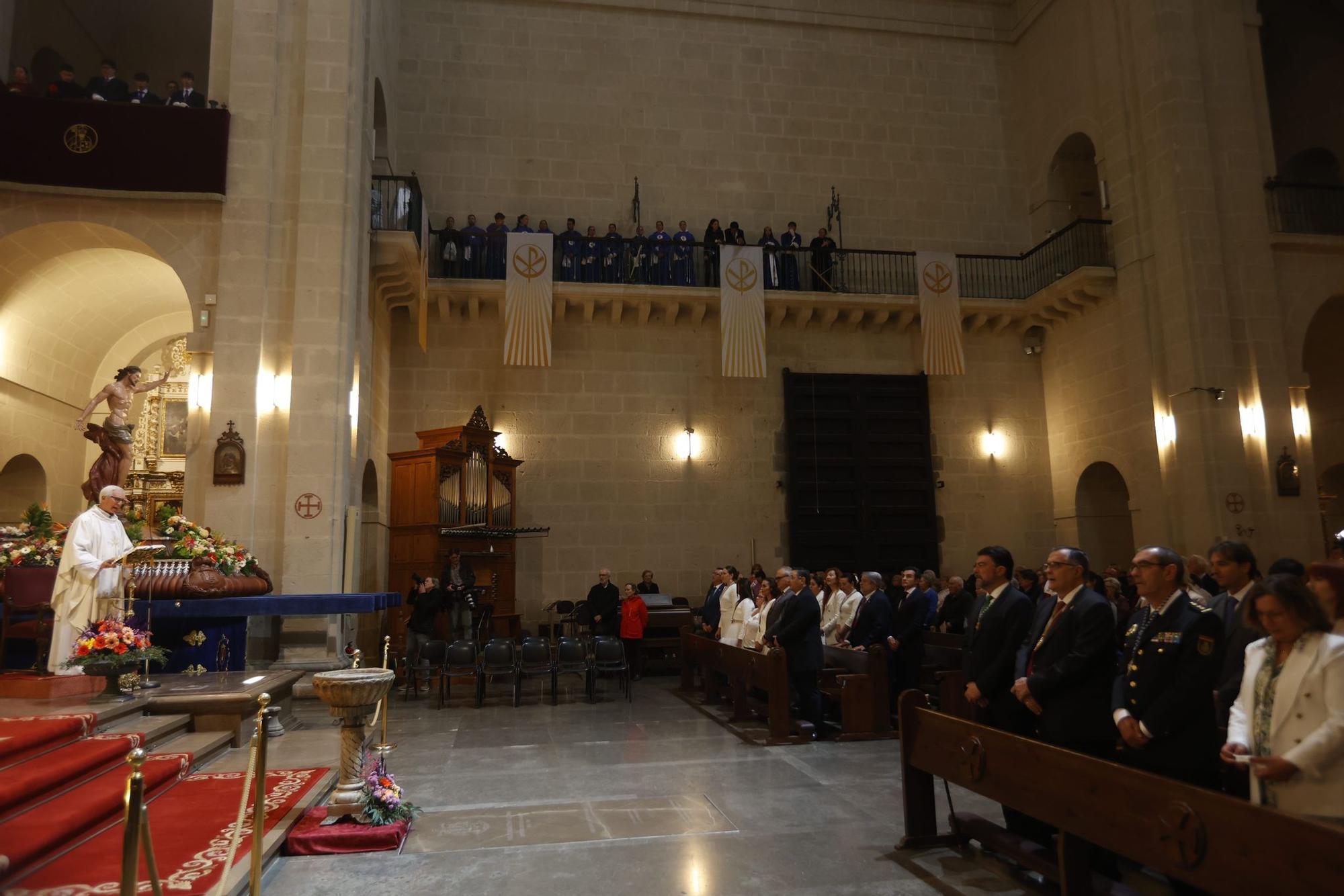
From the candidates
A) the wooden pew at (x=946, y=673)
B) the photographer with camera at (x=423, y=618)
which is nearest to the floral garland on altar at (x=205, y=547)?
the photographer with camera at (x=423, y=618)

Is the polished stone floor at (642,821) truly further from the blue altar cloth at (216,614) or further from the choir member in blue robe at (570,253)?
the choir member in blue robe at (570,253)

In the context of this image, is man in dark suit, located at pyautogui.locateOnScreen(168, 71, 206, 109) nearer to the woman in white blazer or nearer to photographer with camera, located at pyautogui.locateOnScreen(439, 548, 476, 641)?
photographer with camera, located at pyautogui.locateOnScreen(439, 548, 476, 641)

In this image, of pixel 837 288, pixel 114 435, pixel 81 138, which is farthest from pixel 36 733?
pixel 837 288

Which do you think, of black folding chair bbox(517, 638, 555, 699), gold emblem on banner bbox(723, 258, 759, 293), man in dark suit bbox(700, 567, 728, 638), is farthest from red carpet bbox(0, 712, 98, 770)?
gold emblem on banner bbox(723, 258, 759, 293)

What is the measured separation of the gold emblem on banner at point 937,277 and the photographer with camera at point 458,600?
30.4ft

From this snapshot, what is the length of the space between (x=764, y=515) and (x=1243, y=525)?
7167 millimetres

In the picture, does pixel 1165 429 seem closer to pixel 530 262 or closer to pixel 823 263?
pixel 823 263

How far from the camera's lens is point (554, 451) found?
14.8 metres

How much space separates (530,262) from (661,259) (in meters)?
2.43

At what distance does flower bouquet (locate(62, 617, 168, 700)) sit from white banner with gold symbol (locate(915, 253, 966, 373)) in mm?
12438

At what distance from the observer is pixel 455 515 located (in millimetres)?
12727

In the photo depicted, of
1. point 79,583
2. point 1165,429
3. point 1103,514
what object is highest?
point 1165,429

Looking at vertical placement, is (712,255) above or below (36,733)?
above

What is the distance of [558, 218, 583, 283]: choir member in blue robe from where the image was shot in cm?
1474
